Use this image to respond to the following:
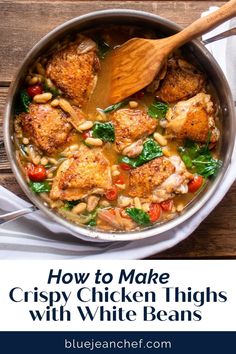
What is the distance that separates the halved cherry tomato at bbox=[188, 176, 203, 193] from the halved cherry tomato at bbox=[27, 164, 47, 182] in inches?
31.4

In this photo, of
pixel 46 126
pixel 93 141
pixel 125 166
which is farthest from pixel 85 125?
pixel 125 166

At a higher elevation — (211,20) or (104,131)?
(211,20)

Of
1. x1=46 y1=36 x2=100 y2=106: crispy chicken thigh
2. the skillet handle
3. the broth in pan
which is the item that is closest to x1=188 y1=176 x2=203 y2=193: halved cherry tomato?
the broth in pan

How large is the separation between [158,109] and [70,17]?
2.49 feet

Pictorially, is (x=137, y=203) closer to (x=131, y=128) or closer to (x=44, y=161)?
(x=131, y=128)

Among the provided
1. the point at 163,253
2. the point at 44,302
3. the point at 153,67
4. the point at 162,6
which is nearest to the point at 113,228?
the point at 163,253

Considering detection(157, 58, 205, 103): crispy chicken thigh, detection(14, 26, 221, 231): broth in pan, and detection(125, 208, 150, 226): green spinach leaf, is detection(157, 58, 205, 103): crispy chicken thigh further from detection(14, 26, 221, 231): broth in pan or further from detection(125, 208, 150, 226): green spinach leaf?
detection(125, 208, 150, 226): green spinach leaf

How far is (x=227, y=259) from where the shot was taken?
3287mm

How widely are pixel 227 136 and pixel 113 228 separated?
0.79m

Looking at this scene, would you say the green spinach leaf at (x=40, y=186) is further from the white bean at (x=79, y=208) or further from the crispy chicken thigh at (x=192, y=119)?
the crispy chicken thigh at (x=192, y=119)

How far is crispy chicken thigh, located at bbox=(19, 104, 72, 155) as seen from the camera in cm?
294

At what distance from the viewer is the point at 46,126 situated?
295 cm

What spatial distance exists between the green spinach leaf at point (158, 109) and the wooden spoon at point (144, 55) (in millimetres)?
154

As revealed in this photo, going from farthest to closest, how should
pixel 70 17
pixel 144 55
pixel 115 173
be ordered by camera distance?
pixel 70 17, pixel 115 173, pixel 144 55
